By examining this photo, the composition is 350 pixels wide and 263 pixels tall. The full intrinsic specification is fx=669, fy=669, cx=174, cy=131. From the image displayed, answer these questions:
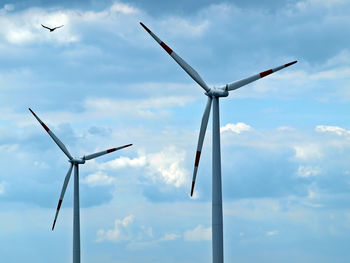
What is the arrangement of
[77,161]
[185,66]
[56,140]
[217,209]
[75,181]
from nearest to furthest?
[217,209] → [185,66] → [75,181] → [56,140] → [77,161]

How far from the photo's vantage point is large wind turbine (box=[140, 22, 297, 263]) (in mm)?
70875

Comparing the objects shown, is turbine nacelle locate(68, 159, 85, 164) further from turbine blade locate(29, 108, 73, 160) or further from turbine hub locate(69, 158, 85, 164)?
turbine blade locate(29, 108, 73, 160)

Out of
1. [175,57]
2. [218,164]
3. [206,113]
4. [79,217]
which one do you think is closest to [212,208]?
[218,164]

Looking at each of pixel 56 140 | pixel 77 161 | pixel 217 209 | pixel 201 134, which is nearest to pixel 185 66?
pixel 201 134

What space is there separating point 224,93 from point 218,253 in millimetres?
17775

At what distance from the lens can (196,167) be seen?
76250 millimetres

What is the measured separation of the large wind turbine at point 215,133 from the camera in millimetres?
70875

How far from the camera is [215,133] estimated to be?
Result: 237 feet

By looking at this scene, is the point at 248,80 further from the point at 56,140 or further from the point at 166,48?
the point at 56,140

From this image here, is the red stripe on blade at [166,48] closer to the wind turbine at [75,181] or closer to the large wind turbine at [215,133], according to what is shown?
the large wind turbine at [215,133]

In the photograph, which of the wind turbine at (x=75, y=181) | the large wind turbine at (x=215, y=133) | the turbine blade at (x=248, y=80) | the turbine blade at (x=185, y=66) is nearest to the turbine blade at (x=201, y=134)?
the large wind turbine at (x=215, y=133)

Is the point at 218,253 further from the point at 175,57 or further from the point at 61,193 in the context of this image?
the point at 61,193

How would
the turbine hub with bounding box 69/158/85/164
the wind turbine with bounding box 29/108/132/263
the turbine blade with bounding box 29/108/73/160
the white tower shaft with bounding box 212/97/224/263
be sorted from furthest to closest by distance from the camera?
the turbine hub with bounding box 69/158/85/164 → the turbine blade with bounding box 29/108/73/160 → the wind turbine with bounding box 29/108/132/263 → the white tower shaft with bounding box 212/97/224/263

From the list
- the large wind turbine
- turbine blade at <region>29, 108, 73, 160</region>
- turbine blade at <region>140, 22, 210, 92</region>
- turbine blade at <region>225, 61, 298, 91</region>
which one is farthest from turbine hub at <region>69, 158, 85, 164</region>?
turbine blade at <region>225, 61, 298, 91</region>
